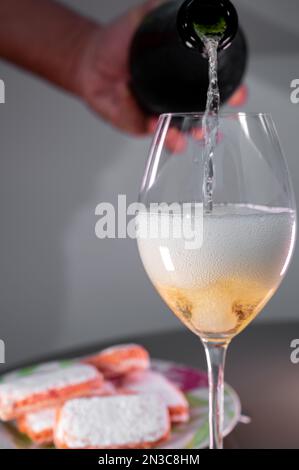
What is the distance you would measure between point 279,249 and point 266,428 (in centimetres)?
25

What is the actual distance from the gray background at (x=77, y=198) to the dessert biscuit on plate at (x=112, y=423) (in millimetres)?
1512

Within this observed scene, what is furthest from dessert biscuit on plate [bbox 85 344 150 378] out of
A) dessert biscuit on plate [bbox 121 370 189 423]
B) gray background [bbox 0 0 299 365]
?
gray background [bbox 0 0 299 365]

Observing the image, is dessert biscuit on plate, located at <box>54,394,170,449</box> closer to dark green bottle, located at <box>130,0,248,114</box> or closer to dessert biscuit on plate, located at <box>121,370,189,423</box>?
dessert biscuit on plate, located at <box>121,370,189,423</box>

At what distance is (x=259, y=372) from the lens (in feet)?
2.83

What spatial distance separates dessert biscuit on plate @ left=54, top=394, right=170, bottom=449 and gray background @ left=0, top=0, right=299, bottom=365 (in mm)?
1512

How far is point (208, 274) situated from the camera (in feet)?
1.66

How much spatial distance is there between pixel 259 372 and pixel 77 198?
4.73 ft

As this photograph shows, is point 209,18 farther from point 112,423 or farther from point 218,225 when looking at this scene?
point 112,423

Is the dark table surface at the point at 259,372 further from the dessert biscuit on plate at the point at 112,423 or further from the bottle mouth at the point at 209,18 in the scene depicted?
the bottle mouth at the point at 209,18

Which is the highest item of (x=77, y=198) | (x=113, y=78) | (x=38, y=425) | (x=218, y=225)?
(x=113, y=78)

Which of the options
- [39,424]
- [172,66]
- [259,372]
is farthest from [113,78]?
[39,424]

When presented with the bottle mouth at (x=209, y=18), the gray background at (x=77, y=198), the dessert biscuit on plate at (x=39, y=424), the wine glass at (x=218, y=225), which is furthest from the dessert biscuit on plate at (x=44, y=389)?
the gray background at (x=77, y=198)

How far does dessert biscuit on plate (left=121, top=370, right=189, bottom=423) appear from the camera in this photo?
2.41 ft
